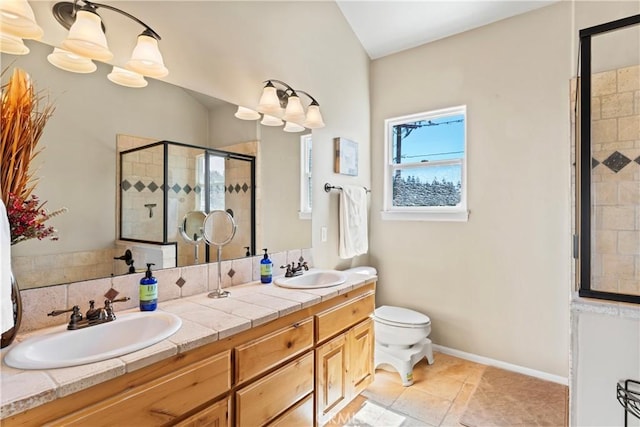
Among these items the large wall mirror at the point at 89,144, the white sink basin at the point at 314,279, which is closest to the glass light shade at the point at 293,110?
the large wall mirror at the point at 89,144

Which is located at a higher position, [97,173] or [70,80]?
[70,80]

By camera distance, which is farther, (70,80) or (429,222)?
(429,222)

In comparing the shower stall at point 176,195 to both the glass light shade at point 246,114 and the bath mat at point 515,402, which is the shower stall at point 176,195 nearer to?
the glass light shade at point 246,114

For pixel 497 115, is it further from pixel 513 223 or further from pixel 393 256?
pixel 393 256

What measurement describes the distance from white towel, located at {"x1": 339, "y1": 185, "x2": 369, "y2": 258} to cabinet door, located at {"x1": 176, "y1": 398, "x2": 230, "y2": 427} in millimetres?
1651

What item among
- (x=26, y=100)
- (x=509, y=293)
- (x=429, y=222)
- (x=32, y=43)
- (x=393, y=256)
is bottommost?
(x=509, y=293)

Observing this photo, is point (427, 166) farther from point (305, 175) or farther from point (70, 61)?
point (70, 61)

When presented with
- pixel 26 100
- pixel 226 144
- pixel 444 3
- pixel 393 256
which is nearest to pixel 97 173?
pixel 26 100

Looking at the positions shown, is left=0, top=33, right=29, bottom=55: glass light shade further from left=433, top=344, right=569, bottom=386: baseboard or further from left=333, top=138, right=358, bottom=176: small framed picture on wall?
left=433, top=344, right=569, bottom=386: baseboard

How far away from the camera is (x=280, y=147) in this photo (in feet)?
7.39

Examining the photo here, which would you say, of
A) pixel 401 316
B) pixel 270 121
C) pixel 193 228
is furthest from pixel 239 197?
pixel 401 316

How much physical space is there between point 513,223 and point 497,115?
87cm

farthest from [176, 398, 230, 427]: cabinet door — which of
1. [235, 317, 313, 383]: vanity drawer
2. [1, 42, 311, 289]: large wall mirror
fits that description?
[1, 42, 311, 289]: large wall mirror

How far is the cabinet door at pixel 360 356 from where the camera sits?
2.00 m
